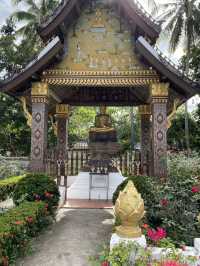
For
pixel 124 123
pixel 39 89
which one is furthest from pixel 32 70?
pixel 124 123

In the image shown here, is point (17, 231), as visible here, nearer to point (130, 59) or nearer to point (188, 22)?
point (130, 59)

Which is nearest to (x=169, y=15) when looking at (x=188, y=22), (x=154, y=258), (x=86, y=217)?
(x=188, y=22)

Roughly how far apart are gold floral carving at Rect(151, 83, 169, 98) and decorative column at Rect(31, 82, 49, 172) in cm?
347

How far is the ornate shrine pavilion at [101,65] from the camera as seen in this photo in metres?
9.02

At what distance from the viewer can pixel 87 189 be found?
1020 cm

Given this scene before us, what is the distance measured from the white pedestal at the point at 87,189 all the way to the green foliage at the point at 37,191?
8.62 ft

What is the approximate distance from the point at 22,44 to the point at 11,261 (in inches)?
1006

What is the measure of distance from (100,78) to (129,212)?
5981 millimetres

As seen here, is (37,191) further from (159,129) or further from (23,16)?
(23,16)

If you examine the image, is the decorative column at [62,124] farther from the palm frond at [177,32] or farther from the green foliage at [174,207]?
the palm frond at [177,32]

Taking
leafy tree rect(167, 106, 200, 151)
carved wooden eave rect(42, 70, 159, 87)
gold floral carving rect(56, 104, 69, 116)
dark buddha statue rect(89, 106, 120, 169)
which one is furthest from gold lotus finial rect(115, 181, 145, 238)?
leafy tree rect(167, 106, 200, 151)

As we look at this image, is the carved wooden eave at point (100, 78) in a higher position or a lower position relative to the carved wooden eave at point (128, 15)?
lower

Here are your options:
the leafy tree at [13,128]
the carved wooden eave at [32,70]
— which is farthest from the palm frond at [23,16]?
the carved wooden eave at [32,70]

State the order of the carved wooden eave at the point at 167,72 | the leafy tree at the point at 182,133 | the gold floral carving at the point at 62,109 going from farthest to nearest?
the leafy tree at the point at 182,133 < the gold floral carving at the point at 62,109 < the carved wooden eave at the point at 167,72
